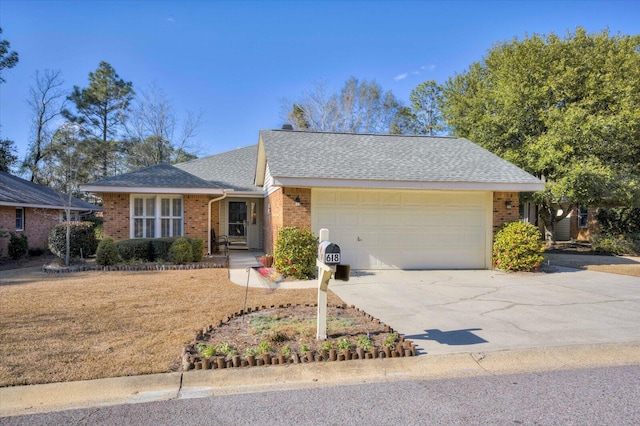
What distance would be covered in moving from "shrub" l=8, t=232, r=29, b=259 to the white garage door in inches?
483

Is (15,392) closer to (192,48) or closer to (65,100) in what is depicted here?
(192,48)

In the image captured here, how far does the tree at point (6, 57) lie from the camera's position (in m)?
27.3

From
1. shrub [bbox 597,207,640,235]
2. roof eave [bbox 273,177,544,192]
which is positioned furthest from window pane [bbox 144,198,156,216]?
shrub [bbox 597,207,640,235]

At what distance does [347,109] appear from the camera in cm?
3450

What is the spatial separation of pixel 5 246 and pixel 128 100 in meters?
23.7

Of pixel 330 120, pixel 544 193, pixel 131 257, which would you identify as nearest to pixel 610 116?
pixel 544 193

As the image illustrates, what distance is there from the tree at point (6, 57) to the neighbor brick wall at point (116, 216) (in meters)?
23.0

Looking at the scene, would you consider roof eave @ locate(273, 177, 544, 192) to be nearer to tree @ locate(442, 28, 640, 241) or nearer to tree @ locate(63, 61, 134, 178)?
tree @ locate(442, 28, 640, 241)

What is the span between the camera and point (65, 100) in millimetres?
32562

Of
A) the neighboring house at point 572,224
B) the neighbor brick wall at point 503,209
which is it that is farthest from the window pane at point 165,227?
the neighboring house at point 572,224

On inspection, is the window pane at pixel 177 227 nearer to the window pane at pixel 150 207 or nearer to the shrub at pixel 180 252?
the window pane at pixel 150 207

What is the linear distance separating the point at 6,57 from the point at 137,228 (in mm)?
24045

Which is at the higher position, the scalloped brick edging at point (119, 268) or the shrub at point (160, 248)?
the shrub at point (160, 248)

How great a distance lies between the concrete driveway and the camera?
5340mm
